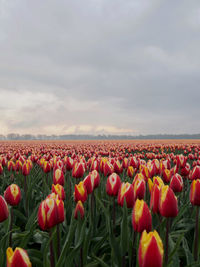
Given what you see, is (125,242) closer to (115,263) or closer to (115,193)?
(115,263)

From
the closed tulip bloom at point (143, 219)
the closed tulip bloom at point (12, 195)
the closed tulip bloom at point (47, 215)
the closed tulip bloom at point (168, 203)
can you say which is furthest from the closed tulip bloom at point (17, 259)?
the closed tulip bloom at point (12, 195)

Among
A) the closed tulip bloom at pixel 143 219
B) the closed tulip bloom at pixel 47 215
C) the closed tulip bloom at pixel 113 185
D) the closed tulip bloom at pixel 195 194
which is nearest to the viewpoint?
the closed tulip bloom at pixel 143 219

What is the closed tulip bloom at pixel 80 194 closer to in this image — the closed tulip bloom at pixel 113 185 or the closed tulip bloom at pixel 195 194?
the closed tulip bloom at pixel 113 185

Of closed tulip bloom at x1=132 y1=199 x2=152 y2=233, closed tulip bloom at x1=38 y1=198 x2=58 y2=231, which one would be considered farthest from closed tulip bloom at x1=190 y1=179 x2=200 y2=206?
closed tulip bloom at x1=38 y1=198 x2=58 y2=231

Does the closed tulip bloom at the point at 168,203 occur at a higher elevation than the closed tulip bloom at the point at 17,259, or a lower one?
higher

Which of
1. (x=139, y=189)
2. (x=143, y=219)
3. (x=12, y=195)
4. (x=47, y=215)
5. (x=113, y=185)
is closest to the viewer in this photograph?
(x=143, y=219)

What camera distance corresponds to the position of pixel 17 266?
3.75 feet

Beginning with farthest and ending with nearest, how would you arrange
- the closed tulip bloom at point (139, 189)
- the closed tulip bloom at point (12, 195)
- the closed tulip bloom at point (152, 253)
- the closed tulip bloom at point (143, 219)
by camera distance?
the closed tulip bloom at point (12, 195), the closed tulip bloom at point (139, 189), the closed tulip bloom at point (143, 219), the closed tulip bloom at point (152, 253)

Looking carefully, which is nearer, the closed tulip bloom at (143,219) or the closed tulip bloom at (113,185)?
A: the closed tulip bloom at (143,219)

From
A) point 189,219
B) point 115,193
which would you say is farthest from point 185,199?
point 115,193

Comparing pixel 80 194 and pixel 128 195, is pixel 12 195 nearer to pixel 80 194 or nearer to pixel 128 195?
pixel 80 194

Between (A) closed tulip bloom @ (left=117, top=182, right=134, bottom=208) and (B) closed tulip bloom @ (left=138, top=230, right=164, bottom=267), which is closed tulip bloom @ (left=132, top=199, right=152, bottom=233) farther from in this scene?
(A) closed tulip bloom @ (left=117, top=182, right=134, bottom=208)

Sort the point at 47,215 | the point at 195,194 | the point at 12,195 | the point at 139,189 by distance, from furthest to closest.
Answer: the point at 12,195 < the point at 139,189 < the point at 195,194 < the point at 47,215

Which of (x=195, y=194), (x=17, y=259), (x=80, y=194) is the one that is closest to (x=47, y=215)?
(x=17, y=259)
